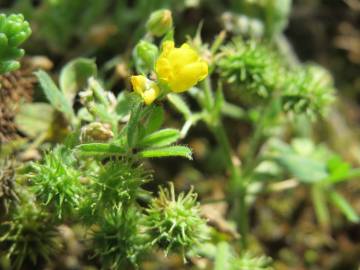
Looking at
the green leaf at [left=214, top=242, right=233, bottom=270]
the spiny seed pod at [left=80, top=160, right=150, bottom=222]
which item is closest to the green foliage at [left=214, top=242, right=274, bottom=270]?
the green leaf at [left=214, top=242, right=233, bottom=270]

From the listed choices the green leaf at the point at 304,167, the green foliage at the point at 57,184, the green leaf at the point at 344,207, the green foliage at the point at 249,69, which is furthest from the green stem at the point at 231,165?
the green foliage at the point at 57,184

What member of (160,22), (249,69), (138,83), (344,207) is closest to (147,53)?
(160,22)

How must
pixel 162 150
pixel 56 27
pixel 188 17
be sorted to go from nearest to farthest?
pixel 162 150 → pixel 56 27 → pixel 188 17

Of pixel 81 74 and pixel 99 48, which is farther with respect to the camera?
pixel 99 48

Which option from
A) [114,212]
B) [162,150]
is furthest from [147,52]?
[114,212]

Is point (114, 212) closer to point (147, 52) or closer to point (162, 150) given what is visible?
point (162, 150)

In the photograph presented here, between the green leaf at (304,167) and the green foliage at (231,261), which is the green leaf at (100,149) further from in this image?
the green leaf at (304,167)

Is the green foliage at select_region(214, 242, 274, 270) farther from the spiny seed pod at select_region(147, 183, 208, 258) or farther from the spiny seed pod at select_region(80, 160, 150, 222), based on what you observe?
the spiny seed pod at select_region(80, 160, 150, 222)
